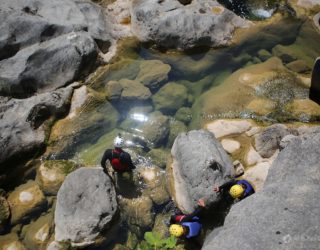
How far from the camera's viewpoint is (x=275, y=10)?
1253 cm

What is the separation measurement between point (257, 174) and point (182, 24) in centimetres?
551

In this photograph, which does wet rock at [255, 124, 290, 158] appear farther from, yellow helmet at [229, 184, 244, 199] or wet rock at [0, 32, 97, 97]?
wet rock at [0, 32, 97, 97]

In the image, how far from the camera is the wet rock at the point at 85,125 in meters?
10.0

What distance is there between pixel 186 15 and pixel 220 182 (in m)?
5.92

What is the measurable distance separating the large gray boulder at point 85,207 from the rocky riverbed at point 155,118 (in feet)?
0.09

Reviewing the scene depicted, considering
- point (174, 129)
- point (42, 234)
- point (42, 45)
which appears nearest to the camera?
point (42, 234)

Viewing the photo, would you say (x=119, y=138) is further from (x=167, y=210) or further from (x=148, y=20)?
(x=148, y=20)

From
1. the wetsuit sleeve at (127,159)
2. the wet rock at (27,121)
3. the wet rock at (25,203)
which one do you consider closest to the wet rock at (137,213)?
the wetsuit sleeve at (127,159)

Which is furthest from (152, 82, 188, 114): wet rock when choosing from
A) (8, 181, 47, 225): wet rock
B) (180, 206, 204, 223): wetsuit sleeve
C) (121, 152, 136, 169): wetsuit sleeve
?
(8, 181, 47, 225): wet rock

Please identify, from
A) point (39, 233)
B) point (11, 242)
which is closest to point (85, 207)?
Answer: point (39, 233)

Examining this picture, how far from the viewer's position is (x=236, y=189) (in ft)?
26.4

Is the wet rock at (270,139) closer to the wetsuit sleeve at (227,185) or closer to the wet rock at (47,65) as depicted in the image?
the wetsuit sleeve at (227,185)

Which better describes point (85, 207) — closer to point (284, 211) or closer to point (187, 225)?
point (187, 225)

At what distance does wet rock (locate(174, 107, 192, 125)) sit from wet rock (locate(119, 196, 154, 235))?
273 cm
